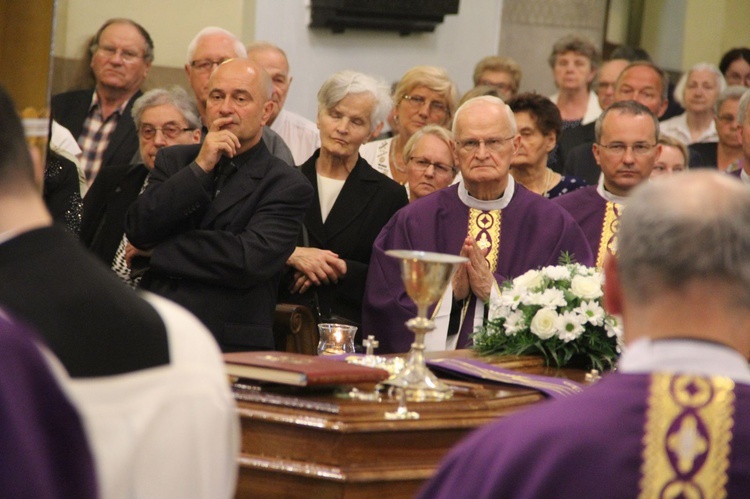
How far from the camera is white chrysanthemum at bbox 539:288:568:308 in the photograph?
4.68m

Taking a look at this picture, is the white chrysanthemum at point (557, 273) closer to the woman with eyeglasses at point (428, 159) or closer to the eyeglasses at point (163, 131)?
the woman with eyeglasses at point (428, 159)

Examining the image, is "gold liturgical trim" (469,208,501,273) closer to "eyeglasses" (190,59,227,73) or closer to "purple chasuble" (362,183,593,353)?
"purple chasuble" (362,183,593,353)

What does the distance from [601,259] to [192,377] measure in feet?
14.2

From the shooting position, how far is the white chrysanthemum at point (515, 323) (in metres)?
4.73

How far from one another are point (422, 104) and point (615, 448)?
5.58 metres

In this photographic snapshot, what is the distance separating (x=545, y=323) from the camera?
4.65 metres

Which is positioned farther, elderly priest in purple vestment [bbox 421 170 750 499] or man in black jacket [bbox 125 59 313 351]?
man in black jacket [bbox 125 59 313 351]

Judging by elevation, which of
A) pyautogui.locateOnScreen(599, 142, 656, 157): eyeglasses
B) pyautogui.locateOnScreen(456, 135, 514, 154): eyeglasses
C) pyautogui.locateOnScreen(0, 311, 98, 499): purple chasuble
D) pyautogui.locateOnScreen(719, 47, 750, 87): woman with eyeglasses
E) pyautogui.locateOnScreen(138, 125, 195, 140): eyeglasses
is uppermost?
pyautogui.locateOnScreen(719, 47, 750, 87): woman with eyeglasses

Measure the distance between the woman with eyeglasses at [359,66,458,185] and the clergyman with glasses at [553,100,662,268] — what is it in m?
1.14

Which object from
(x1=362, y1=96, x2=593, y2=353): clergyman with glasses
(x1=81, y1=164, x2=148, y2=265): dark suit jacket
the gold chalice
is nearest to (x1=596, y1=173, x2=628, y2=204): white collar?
(x1=362, y1=96, x2=593, y2=353): clergyman with glasses

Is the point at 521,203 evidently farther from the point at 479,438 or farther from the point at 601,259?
the point at 479,438

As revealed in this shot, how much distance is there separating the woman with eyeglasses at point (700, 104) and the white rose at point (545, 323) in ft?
16.8

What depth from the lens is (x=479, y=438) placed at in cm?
208

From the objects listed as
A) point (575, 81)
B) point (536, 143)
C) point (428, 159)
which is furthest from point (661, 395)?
point (575, 81)
